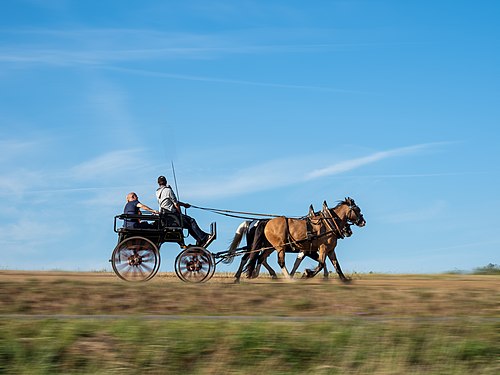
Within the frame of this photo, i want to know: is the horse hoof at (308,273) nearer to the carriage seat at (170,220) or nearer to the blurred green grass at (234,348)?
the carriage seat at (170,220)

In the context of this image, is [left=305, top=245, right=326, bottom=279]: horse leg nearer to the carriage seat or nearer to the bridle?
the bridle

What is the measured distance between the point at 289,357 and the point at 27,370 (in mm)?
3447

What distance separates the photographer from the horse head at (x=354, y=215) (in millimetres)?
24266

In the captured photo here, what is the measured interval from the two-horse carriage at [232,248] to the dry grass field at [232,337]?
4753 mm

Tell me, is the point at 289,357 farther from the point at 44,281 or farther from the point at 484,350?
the point at 44,281

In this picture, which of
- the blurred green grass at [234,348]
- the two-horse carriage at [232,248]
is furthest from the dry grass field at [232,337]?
the two-horse carriage at [232,248]

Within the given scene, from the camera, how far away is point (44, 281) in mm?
17500

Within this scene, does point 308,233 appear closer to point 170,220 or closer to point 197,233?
point 197,233

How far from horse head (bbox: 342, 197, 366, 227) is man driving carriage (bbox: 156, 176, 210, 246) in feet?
14.9

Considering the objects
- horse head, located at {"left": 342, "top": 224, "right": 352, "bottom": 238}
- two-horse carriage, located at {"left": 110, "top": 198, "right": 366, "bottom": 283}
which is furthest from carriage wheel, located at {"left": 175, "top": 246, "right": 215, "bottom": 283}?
horse head, located at {"left": 342, "top": 224, "right": 352, "bottom": 238}

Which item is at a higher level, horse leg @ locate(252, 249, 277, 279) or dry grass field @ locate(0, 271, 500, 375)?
horse leg @ locate(252, 249, 277, 279)

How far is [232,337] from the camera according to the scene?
41.5 ft

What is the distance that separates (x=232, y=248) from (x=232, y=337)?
11286 mm

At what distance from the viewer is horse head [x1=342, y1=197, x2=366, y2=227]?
24.3 metres
